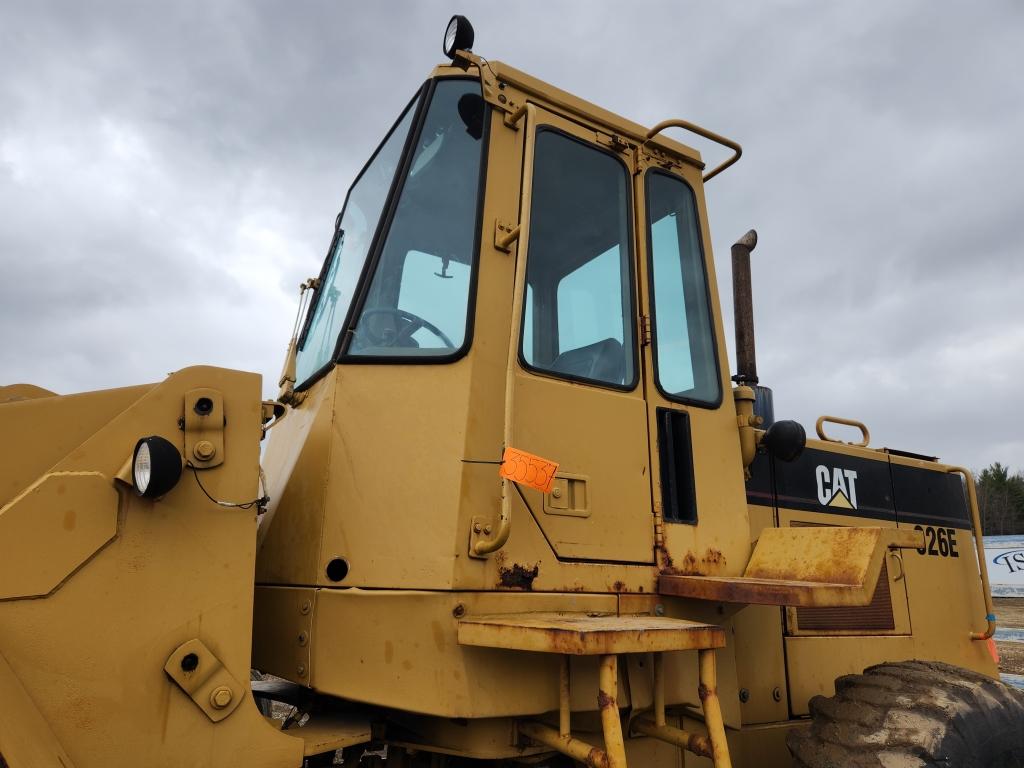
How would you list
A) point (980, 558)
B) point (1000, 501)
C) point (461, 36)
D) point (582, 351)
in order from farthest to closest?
point (1000, 501), point (980, 558), point (582, 351), point (461, 36)

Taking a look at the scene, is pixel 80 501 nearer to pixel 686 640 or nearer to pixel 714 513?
pixel 686 640

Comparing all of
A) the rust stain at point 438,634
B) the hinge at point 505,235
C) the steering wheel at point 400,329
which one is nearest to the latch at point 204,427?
the steering wheel at point 400,329

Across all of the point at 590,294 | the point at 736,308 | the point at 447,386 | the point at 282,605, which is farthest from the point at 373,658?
the point at 736,308

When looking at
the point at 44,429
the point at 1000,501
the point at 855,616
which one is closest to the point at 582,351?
the point at 44,429

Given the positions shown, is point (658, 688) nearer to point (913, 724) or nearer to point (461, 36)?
point (913, 724)

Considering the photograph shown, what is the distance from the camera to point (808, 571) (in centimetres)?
284

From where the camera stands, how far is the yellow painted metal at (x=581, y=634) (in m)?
2.11

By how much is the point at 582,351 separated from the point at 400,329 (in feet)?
2.47

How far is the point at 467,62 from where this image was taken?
2900 millimetres

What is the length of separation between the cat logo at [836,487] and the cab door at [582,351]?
5.05 feet

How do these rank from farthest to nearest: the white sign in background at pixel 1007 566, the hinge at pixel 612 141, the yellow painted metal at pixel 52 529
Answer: the white sign in background at pixel 1007 566
the hinge at pixel 612 141
the yellow painted metal at pixel 52 529

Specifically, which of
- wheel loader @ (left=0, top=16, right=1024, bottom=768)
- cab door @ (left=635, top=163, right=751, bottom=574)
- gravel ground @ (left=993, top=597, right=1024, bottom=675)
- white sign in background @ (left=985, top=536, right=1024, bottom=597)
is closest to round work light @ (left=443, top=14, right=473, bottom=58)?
wheel loader @ (left=0, top=16, right=1024, bottom=768)

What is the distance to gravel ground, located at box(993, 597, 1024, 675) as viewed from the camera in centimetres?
1128

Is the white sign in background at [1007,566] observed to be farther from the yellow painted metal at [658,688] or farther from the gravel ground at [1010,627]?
the yellow painted metal at [658,688]
